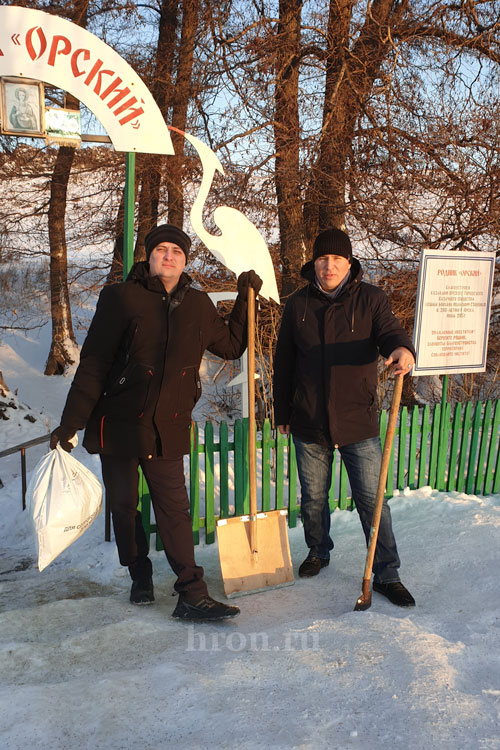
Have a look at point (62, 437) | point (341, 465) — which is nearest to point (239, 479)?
point (341, 465)

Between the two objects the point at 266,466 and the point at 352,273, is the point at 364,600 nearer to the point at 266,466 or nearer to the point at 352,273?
the point at 266,466

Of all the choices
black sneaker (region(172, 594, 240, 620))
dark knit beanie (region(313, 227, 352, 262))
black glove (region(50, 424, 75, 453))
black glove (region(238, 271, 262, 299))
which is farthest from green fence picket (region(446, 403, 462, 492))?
black glove (region(50, 424, 75, 453))

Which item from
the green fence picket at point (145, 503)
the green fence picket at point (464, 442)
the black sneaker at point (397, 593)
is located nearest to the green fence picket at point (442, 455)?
the green fence picket at point (464, 442)

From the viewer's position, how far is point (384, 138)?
26.2 feet

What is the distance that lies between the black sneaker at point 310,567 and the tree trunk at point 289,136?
5.38 m

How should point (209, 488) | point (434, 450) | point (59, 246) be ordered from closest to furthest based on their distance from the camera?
point (209, 488) → point (434, 450) → point (59, 246)

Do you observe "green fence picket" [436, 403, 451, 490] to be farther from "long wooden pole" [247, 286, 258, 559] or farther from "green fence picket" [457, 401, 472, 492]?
"long wooden pole" [247, 286, 258, 559]

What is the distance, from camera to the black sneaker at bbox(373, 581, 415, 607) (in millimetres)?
3215

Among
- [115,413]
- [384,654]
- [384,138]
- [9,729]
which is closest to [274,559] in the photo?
[384,654]

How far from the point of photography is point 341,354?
10.7 ft

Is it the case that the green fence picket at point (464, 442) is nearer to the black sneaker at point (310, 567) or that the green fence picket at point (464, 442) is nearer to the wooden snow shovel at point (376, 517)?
the black sneaker at point (310, 567)

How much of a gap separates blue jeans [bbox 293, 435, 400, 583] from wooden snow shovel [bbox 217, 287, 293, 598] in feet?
0.72

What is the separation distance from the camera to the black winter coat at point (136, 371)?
2.97m

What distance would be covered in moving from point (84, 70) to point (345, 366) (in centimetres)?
244
